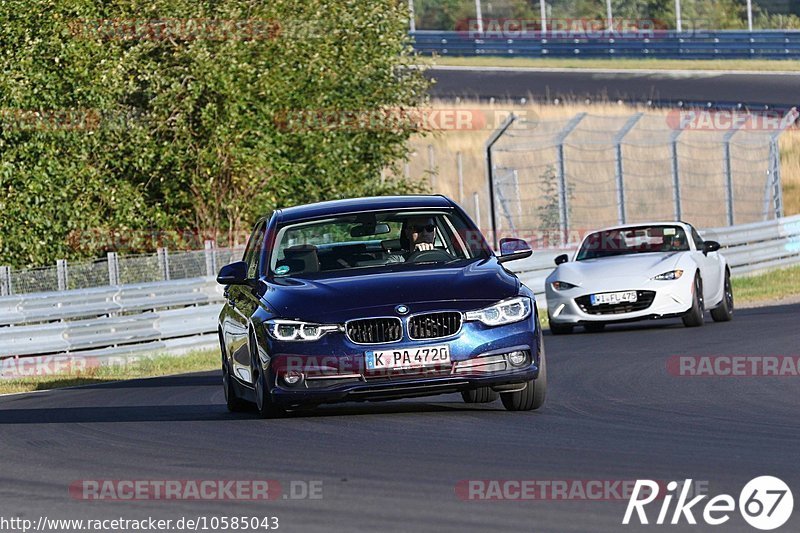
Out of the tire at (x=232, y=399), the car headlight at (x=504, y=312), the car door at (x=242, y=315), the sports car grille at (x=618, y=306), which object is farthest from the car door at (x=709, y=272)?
the car headlight at (x=504, y=312)

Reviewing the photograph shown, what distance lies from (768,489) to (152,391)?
30.2 ft

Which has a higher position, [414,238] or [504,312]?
[414,238]

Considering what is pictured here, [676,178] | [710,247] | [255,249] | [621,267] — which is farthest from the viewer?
[676,178]

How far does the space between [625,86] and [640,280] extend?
32.0 m

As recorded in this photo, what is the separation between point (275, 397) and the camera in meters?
10.3

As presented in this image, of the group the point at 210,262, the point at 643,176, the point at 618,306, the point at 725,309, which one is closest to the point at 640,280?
the point at 618,306

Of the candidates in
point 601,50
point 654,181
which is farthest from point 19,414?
point 601,50

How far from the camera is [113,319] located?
20.5 m

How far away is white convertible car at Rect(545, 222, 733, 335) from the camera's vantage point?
18734mm

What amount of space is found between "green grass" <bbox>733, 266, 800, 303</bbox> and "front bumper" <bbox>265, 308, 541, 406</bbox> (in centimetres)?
1582

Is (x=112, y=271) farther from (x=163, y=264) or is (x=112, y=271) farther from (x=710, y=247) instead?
(x=710, y=247)

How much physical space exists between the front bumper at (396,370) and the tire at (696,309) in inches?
355

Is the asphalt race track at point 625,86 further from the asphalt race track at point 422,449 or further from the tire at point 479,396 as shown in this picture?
the tire at point 479,396

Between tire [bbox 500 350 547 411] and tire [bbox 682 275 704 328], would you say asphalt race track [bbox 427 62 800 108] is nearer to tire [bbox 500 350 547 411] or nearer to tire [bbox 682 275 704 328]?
tire [bbox 682 275 704 328]
